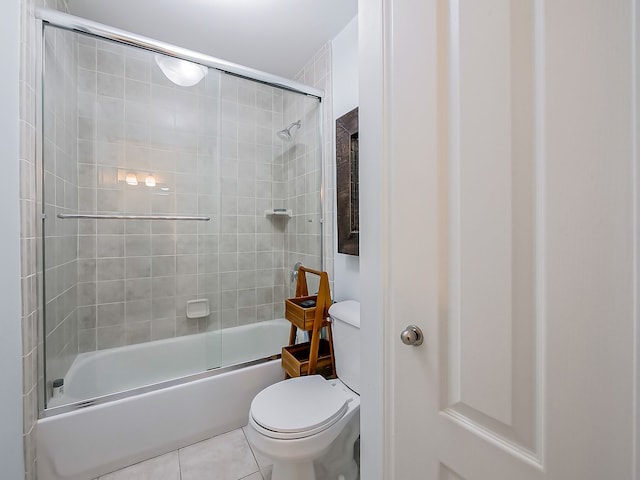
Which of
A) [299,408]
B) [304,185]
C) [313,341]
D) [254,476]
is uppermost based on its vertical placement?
[304,185]

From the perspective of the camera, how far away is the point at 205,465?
133 centimetres

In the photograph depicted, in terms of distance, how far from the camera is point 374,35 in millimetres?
629

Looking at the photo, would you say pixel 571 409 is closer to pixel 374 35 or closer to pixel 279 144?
pixel 374 35

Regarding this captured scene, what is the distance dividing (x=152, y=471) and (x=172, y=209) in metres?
1.54

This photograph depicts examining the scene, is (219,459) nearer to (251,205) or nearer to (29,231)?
(29,231)

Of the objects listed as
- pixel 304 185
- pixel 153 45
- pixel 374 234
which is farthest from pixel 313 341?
pixel 153 45

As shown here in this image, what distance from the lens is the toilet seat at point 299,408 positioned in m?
1.04

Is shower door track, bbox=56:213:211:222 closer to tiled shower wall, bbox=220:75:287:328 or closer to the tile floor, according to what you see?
tiled shower wall, bbox=220:75:287:328

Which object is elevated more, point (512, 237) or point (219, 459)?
point (512, 237)

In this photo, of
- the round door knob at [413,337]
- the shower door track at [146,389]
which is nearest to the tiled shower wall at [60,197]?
the shower door track at [146,389]

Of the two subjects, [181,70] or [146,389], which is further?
[181,70]

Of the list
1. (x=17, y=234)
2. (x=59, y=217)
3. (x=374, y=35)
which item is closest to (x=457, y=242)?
(x=374, y=35)

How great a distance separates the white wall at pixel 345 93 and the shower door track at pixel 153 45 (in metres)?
0.20

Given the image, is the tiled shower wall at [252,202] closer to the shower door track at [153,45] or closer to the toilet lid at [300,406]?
the shower door track at [153,45]
